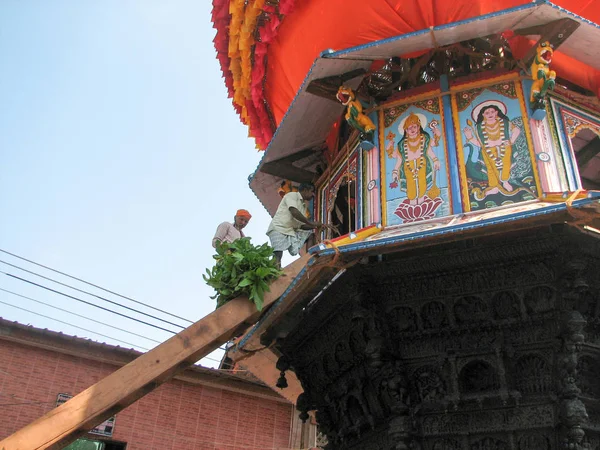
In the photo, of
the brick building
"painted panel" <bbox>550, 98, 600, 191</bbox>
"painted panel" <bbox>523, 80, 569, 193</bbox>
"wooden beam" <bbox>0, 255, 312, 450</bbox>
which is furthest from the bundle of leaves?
the brick building

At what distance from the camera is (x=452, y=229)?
249 inches

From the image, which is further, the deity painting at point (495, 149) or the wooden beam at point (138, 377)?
the deity painting at point (495, 149)

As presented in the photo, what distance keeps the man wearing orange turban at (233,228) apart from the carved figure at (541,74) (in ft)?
13.9

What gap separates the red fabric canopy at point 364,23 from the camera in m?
7.41

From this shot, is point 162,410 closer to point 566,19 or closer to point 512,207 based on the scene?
point 512,207

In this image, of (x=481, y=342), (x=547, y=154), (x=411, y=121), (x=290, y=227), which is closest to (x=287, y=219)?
(x=290, y=227)

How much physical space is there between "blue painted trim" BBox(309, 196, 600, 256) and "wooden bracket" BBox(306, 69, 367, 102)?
102 inches

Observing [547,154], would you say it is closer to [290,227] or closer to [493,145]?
[493,145]

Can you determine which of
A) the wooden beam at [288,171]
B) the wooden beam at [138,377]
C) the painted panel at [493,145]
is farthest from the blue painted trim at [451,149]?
the wooden beam at [288,171]

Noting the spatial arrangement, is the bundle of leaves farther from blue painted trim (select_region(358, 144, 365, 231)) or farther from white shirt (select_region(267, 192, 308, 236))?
blue painted trim (select_region(358, 144, 365, 231))

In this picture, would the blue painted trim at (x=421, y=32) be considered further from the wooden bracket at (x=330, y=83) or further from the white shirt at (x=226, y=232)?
the white shirt at (x=226, y=232)

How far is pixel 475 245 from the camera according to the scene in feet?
22.2

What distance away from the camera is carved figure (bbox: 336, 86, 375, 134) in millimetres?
8078

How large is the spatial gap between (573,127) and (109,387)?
594 centimetres
